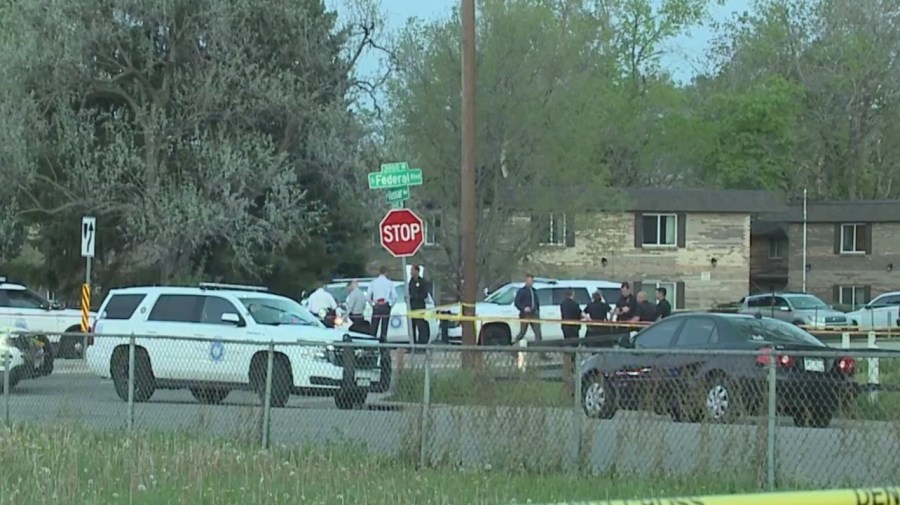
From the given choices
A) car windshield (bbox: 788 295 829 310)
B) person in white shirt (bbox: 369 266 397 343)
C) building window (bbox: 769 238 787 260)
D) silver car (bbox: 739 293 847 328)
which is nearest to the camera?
person in white shirt (bbox: 369 266 397 343)

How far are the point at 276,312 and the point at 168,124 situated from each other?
15486 millimetres

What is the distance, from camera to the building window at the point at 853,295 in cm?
5500

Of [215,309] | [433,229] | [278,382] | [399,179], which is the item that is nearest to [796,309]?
[433,229]

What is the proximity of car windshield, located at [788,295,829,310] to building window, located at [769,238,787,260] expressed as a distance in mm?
13360

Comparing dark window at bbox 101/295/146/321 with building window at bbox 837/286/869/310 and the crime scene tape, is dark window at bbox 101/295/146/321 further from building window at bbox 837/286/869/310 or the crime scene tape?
building window at bbox 837/286/869/310

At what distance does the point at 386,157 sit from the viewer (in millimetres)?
38531

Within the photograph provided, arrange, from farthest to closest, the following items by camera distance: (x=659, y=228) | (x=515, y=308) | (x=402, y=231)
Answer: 1. (x=659, y=228)
2. (x=515, y=308)
3. (x=402, y=231)

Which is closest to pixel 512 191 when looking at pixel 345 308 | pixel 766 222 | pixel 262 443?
pixel 345 308

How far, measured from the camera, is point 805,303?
149ft

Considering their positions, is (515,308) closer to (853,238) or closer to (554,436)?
(554,436)

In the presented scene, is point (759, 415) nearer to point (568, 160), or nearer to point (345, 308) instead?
point (345, 308)

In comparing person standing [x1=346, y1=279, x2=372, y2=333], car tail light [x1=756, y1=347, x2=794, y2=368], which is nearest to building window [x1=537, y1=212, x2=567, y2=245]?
person standing [x1=346, y1=279, x2=372, y2=333]

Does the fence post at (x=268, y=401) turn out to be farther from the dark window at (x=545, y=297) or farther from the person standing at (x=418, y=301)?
the dark window at (x=545, y=297)

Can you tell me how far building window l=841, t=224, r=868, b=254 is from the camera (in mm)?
54812
